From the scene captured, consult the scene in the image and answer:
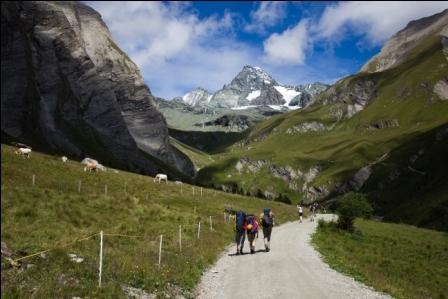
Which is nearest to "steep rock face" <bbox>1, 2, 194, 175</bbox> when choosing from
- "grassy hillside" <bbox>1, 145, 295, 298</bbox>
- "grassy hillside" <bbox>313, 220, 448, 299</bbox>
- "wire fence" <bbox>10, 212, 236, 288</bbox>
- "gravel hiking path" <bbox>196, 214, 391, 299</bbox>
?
"grassy hillside" <bbox>1, 145, 295, 298</bbox>

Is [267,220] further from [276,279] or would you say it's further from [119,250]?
[119,250]

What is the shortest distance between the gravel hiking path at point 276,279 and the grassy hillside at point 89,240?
1.05 metres

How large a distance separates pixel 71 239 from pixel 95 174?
129 feet

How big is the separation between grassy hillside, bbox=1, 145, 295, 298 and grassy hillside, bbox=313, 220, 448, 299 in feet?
28.3

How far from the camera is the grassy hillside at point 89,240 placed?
16422mm

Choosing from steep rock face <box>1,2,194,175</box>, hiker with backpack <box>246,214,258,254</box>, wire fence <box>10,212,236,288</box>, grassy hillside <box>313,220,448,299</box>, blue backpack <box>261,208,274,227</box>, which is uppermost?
steep rock face <box>1,2,194,175</box>

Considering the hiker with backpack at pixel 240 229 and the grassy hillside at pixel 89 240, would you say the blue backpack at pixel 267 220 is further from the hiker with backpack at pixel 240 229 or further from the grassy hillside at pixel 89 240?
the grassy hillside at pixel 89 240

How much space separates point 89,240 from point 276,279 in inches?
392

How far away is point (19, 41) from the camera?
15088cm

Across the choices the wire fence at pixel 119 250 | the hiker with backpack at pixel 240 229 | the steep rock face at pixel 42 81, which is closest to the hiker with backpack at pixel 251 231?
the hiker with backpack at pixel 240 229

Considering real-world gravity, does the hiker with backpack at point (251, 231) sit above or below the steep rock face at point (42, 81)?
below

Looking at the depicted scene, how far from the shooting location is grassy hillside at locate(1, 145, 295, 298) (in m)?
16.4

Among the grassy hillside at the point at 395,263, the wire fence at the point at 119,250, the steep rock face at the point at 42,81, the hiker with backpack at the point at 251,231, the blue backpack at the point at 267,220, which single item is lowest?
the grassy hillside at the point at 395,263

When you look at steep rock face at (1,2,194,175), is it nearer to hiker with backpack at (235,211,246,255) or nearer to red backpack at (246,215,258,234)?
hiker with backpack at (235,211,246,255)
